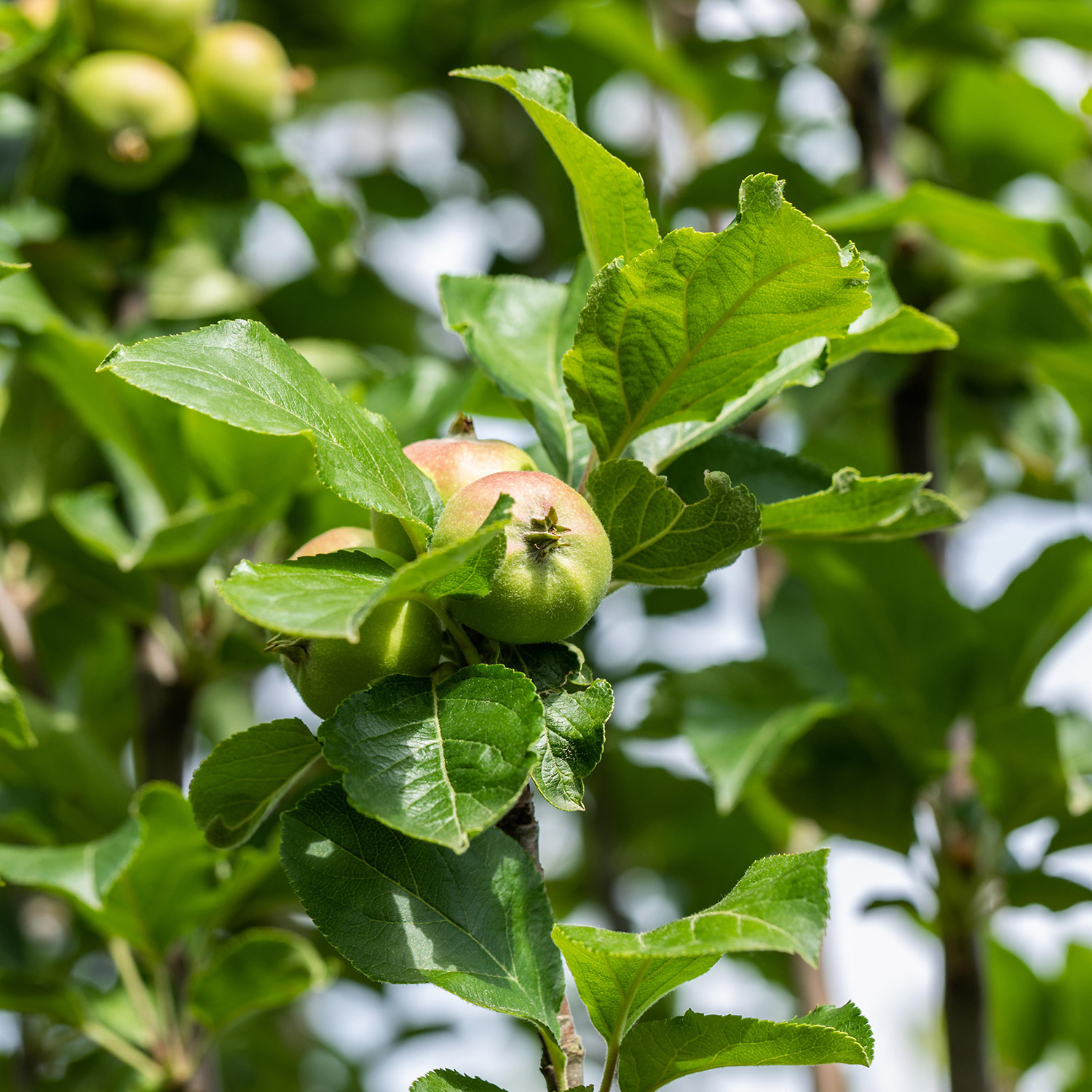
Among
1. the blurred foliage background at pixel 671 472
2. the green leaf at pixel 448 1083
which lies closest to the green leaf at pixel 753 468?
the blurred foliage background at pixel 671 472

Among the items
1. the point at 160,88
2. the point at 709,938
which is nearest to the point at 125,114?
the point at 160,88

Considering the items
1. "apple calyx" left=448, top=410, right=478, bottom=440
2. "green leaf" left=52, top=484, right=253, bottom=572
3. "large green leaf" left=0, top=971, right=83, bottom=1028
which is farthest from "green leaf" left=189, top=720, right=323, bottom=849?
"large green leaf" left=0, top=971, right=83, bottom=1028

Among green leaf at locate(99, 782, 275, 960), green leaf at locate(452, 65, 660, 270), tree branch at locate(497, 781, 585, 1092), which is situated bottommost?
green leaf at locate(99, 782, 275, 960)

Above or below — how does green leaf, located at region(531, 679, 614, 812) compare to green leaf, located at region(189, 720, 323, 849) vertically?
above

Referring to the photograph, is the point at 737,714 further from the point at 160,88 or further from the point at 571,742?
the point at 160,88

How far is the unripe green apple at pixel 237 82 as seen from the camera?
142 centimetres

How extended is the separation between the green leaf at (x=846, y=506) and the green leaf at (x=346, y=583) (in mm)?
227

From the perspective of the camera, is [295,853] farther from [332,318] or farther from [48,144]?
[332,318]

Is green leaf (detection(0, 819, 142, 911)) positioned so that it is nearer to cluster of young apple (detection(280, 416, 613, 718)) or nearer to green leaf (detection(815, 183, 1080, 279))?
cluster of young apple (detection(280, 416, 613, 718))

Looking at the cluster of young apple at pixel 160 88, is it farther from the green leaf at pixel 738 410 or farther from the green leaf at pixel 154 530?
A: the green leaf at pixel 738 410

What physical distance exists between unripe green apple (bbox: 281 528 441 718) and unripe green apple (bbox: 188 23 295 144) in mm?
978

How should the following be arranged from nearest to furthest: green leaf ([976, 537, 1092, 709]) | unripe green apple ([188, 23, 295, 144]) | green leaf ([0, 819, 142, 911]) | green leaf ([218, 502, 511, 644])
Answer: green leaf ([218, 502, 511, 644]) < green leaf ([0, 819, 142, 911]) < green leaf ([976, 537, 1092, 709]) < unripe green apple ([188, 23, 295, 144])

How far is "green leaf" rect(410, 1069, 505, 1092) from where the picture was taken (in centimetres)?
62

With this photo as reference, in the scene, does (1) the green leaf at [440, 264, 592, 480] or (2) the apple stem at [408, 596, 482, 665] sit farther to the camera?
(1) the green leaf at [440, 264, 592, 480]
